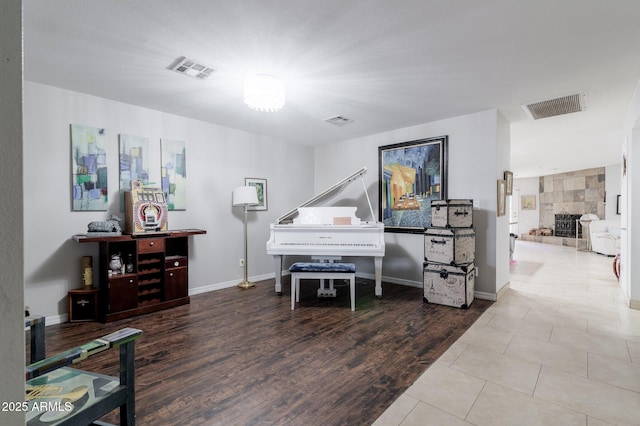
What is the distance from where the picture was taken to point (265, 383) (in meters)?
2.13

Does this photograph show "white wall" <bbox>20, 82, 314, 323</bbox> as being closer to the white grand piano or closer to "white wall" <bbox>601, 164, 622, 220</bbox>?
the white grand piano

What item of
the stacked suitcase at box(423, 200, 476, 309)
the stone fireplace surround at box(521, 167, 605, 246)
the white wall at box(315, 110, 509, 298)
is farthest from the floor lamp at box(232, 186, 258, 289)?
the stone fireplace surround at box(521, 167, 605, 246)

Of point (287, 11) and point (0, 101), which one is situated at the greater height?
point (287, 11)

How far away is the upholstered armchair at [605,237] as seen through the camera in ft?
25.2

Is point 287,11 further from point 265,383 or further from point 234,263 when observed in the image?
point 234,263

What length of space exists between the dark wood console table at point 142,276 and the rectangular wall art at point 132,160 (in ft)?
1.90

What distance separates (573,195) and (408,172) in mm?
9475

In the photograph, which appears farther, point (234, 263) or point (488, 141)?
point (234, 263)

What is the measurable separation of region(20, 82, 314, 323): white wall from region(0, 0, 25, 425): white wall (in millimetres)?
3073

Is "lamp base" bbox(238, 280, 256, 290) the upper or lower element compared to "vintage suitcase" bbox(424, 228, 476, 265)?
lower

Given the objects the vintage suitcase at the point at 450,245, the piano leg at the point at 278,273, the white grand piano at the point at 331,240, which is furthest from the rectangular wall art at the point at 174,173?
the vintage suitcase at the point at 450,245

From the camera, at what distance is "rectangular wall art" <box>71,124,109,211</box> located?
3.40 metres

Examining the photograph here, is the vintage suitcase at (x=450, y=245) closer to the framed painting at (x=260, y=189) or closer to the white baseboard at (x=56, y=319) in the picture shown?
the framed painting at (x=260, y=189)

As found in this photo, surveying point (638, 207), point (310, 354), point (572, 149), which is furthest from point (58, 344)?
point (572, 149)
